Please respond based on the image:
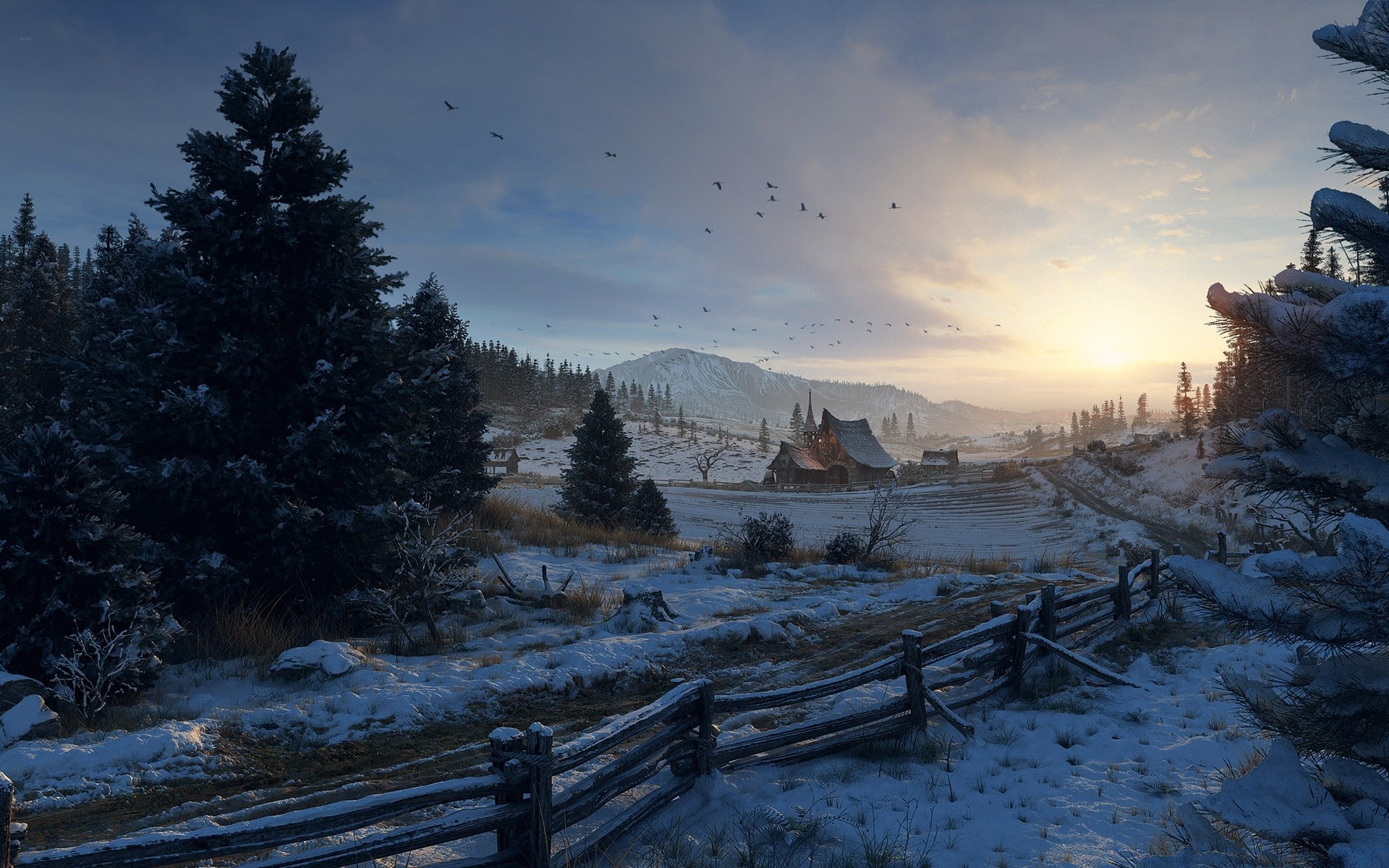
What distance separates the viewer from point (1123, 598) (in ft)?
43.9

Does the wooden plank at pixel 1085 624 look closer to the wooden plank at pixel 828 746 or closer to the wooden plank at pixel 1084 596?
the wooden plank at pixel 1084 596

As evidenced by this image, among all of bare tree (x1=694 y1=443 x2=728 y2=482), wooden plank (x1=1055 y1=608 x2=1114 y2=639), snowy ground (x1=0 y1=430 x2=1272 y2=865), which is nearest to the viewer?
snowy ground (x1=0 y1=430 x2=1272 y2=865)

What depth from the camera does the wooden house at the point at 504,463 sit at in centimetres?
6481

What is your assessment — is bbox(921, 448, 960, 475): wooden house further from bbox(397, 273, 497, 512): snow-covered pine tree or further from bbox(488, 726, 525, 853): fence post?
bbox(488, 726, 525, 853): fence post

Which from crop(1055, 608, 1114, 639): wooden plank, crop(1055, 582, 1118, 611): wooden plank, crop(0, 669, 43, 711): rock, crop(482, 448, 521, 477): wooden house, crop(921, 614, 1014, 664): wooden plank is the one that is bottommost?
crop(1055, 608, 1114, 639): wooden plank

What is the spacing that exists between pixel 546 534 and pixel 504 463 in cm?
5385

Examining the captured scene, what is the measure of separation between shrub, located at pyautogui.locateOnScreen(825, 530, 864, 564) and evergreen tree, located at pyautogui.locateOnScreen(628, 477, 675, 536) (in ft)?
24.9

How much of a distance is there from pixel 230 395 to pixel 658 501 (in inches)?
713

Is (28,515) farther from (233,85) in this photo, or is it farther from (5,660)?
(233,85)

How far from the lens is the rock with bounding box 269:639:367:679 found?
335 inches

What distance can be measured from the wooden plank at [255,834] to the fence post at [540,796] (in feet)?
0.82

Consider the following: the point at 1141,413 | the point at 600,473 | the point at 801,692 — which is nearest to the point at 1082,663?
the point at 801,692

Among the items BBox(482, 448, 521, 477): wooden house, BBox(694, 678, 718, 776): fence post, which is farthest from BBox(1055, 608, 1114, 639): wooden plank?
BBox(482, 448, 521, 477): wooden house

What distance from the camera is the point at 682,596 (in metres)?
14.7
